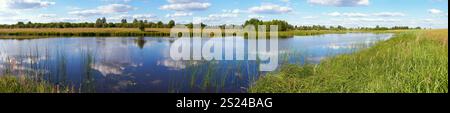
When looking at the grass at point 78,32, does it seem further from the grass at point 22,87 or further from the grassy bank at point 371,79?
the grass at point 22,87

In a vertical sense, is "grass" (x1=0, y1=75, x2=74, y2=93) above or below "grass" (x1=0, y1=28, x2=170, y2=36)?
below

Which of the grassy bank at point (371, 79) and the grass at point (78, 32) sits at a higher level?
the grass at point (78, 32)

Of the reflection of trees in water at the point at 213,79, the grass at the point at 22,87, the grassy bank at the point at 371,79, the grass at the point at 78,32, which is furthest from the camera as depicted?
the grass at the point at 78,32

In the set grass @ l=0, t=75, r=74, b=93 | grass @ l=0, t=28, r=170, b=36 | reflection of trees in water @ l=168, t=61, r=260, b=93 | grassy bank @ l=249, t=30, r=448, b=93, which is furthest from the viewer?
grass @ l=0, t=28, r=170, b=36

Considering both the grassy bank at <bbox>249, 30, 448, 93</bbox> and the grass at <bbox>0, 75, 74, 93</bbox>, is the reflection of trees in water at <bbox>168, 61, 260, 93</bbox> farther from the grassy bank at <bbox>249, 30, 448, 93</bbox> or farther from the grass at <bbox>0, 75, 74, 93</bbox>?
the grass at <bbox>0, 75, 74, 93</bbox>

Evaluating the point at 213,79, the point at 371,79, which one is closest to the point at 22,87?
the point at 213,79

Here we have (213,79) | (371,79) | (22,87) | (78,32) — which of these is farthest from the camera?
(78,32)

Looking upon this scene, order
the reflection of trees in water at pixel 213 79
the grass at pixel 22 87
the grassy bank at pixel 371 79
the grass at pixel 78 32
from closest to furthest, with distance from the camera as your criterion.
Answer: the grassy bank at pixel 371 79 → the grass at pixel 22 87 → the reflection of trees in water at pixel 213 79 → the grass at pixel 78 32

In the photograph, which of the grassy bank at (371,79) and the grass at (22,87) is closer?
the grassy bank at (371,79)

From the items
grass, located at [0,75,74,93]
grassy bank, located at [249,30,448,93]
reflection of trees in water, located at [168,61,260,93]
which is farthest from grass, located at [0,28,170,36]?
grass, located at [0,75,74,93]

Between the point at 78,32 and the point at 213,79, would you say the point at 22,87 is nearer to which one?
the point at 213,79

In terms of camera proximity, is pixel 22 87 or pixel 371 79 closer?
pixel 371 79

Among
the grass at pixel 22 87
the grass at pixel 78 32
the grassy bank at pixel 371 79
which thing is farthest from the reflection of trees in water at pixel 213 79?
the grass at pixel 78 32
